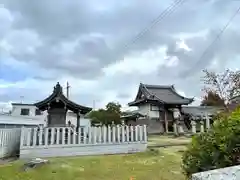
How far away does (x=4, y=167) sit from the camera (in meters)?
8.17

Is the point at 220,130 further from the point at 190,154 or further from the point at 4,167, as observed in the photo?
the point at 4,167

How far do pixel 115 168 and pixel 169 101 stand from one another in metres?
24.6

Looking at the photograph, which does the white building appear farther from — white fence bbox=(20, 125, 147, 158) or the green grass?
white fence bbox=(20, 125, 147, 158)

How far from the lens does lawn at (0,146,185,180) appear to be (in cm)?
695

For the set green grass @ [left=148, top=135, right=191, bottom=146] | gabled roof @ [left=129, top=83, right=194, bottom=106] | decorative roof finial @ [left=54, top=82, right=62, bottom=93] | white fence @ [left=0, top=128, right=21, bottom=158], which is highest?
gabled roof @ [left=129, top=83, right=194, bottom=106]

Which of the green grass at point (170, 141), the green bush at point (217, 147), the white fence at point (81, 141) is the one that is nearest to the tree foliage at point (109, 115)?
the green grass at point (170, 141)

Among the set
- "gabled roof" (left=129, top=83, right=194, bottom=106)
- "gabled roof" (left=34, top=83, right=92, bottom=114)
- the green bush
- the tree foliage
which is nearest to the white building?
the tree foliage

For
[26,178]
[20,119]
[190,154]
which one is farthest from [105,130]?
[20,119]

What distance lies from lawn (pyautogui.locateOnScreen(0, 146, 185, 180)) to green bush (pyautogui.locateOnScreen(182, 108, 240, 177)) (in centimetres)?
278

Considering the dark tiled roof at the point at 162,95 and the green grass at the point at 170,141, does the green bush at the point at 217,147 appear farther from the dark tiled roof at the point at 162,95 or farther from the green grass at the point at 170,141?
the dark tiled roof at the point at 162,95

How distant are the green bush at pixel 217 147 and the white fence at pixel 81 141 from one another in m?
7.33

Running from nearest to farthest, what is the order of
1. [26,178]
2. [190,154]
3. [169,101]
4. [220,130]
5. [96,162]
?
[220,130] → [190,154] → [26,178] → [96,162] → [169,101]

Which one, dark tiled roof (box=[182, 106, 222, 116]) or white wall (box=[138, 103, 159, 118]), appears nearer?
white wall (box=[138, 103, 159, 118])

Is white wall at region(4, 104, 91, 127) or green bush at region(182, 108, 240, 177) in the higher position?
white wall at region(4, 104, 91, 127)
